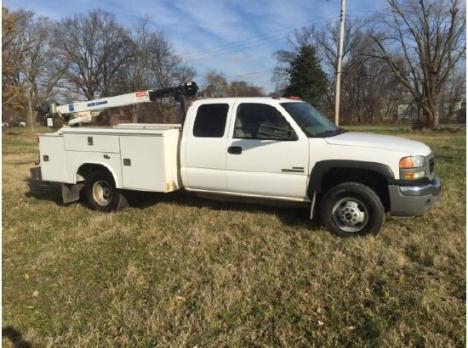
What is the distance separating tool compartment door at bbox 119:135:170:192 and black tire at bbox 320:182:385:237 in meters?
2.43

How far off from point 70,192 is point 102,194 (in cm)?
60

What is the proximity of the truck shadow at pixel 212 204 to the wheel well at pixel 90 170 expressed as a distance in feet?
1.55

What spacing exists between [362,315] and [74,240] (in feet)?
12.9

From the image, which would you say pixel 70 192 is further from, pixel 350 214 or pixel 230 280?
pixel 350 214

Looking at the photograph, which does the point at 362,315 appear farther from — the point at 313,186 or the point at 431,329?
the point at 313,186

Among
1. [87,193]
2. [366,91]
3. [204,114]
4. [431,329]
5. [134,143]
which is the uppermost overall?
[366,91]

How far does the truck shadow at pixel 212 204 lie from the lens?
6.30m

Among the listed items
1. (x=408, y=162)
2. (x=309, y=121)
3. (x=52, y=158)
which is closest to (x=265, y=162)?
(x=309, y=121)

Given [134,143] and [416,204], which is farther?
[134,143]

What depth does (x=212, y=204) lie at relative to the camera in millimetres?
7402

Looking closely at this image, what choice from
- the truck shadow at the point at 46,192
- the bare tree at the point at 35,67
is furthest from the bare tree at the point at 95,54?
the truck shadow at the point at 46,192

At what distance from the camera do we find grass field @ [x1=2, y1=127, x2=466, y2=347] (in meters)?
3.45

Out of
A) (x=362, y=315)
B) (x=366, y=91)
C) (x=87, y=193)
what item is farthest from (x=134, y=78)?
(x=362, y=315)

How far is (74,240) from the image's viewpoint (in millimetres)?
5793
